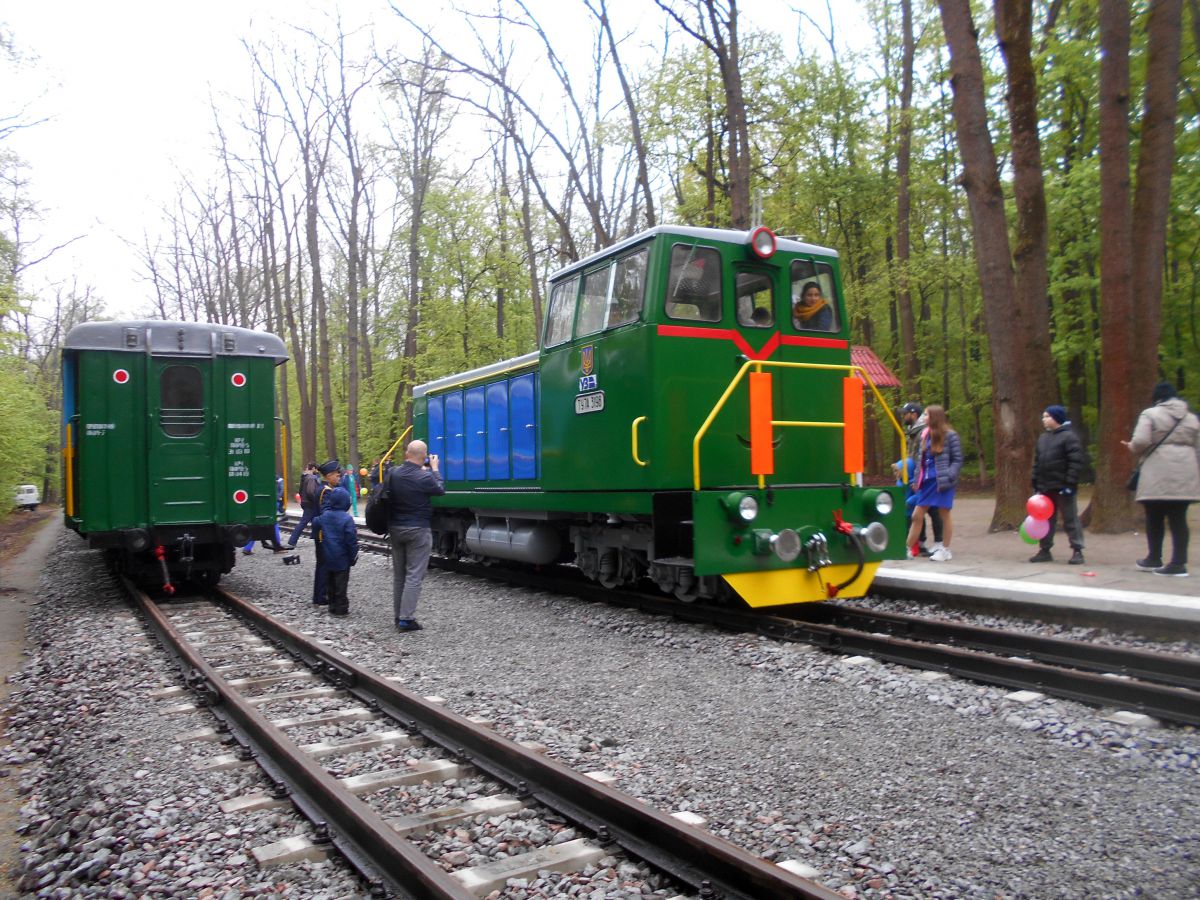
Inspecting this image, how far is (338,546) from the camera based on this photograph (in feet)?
30.4

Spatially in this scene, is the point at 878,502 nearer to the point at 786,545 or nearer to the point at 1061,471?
the point at 786,545

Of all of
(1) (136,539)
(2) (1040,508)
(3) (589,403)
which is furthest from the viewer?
(1) (136,539)

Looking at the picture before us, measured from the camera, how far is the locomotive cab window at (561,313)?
9148 millimetres

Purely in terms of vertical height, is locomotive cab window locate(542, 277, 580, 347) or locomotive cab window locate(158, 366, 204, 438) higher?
locomotive cab window locate(542, 277, 580, 347)

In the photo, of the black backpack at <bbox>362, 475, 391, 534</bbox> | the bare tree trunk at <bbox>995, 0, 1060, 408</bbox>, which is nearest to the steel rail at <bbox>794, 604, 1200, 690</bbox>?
the black backpack at <bbox>362, 475, 391, 534</bbox>

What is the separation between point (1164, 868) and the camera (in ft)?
10.1

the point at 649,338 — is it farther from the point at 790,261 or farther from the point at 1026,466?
the point at 1026,466

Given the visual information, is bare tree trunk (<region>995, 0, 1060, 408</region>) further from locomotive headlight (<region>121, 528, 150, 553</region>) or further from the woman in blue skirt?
locomotive headlight (<region>121, 528, 150, 553</region>)

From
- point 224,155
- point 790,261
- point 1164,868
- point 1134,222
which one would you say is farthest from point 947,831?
point 224,155

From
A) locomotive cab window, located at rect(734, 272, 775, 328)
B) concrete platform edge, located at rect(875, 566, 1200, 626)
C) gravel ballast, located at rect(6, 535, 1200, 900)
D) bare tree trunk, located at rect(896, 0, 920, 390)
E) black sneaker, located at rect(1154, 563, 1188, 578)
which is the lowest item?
gravel ballast, located at rect(6, 535, 1200, 900)

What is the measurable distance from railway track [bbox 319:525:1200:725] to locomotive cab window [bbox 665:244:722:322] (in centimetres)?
266

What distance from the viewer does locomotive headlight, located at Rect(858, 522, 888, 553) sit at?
777 centimetres

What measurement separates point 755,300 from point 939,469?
352cm

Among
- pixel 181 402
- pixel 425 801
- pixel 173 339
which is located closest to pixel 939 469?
pixel 425 801
